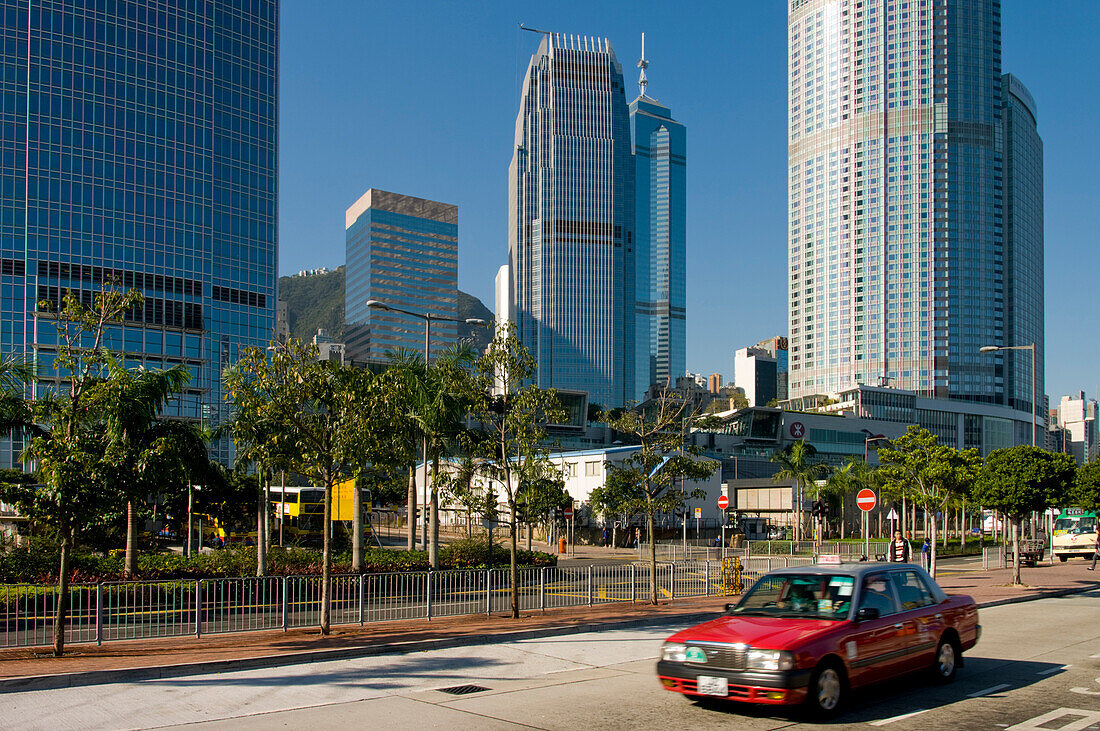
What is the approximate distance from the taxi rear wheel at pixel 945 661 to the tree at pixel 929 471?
3455 centimetres

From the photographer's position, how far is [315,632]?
1761cm

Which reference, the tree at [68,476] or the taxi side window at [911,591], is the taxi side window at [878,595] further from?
the tree at [68,476]

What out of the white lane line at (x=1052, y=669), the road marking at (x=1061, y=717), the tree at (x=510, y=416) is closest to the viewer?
the road marking at (x=1061, y=717)

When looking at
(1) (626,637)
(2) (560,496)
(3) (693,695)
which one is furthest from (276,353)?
(3) (693,695)

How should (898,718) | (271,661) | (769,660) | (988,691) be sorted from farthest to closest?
(271,661) → (988,691) → (898,718) → (769,660)

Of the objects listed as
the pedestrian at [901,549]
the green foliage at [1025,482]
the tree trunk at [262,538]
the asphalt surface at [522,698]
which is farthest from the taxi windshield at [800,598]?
the green foliage at [1025,482]

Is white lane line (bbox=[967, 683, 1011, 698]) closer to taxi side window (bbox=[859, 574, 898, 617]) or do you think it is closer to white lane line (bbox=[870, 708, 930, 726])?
white lane line (bbox=[870, 708, 930, 726])

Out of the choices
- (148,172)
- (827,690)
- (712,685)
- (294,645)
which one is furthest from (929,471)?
(148,172)

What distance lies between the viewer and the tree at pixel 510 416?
67.4 feet

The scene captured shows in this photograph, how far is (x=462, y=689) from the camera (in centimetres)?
1273

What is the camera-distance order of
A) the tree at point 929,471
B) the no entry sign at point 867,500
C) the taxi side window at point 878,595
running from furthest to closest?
the tree at point 929,471 → the no entry sign at point 867,500 → the taxi side window at point 878,595

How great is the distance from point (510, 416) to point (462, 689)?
8680mm

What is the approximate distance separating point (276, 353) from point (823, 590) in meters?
11.1

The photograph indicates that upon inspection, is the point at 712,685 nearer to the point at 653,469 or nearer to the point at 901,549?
the point at 653,469
